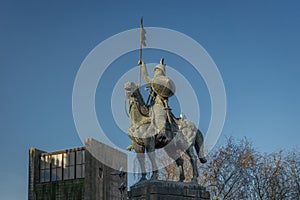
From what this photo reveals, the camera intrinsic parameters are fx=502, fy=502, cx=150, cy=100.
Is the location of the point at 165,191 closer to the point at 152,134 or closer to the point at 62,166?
the point at 152,134

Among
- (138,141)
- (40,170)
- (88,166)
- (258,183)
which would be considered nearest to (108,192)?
(88,166)

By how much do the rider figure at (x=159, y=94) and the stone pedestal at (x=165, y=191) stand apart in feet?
4.67

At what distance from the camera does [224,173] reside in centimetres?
3488

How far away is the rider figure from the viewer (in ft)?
47.4

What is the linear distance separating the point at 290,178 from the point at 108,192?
77.6ft

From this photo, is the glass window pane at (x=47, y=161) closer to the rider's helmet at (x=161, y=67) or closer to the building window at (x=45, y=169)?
the building window at (x=45, y=169)

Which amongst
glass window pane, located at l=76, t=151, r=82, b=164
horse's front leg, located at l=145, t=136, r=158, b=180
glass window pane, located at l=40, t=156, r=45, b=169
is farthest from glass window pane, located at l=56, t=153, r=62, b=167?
horse's front leg, located at l=145, t=136, r=158, b=180

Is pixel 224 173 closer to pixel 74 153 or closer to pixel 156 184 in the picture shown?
pixel 156 184

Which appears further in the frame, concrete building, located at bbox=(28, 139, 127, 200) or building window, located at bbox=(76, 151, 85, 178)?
building window, located at bbox=(76, 151, 85, 178)

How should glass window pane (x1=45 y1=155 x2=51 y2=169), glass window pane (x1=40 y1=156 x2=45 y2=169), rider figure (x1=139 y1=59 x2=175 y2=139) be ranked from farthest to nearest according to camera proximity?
glass window pane (x1=40 y1=156 x2=45 y2=169), glass window pane (x1=45 y1=155 x2=51 y2=169), rider figure (x1=139 y1=59 x2=175 y2=139)

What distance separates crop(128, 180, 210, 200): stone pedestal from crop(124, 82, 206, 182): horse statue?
341mm

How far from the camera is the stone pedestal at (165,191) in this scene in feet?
45.2

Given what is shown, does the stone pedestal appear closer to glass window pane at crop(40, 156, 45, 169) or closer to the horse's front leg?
the horse's front leg

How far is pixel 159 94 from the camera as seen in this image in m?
15.0
